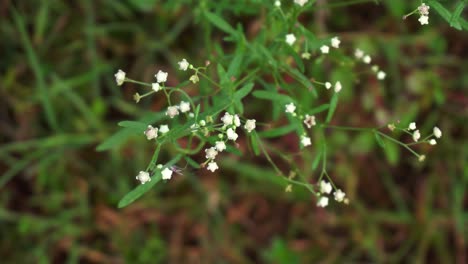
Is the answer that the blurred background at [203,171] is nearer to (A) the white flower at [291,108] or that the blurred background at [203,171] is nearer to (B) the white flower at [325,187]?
(B) the white flower at [325,187]

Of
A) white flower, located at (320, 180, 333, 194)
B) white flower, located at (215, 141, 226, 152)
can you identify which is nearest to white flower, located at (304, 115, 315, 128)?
white flower, located at (320, 180, 333, 194)

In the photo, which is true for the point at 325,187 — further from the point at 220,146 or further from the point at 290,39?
the point at 290,39

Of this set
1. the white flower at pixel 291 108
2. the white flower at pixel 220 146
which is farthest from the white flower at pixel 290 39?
the white flower at pixel 220 146

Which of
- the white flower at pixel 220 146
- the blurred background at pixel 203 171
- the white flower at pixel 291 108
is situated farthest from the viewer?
the blurred background at pixel 203 171

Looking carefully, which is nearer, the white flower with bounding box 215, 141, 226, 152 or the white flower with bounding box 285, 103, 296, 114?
the white flower with bounding box 215, 141, 226, 152

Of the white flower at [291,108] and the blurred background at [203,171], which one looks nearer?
the white flower at [291,108]

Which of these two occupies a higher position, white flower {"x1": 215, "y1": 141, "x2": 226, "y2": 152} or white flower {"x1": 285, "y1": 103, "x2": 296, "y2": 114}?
white flower {"x1": 215, "y1": 141, "x2": 226, "y2": 152}

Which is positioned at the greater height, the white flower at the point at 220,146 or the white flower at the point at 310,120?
the white flower at the point at 220,146

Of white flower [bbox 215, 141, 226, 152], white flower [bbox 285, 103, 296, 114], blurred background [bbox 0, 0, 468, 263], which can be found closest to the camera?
white flower [bbox 215, 141, 226, 152]

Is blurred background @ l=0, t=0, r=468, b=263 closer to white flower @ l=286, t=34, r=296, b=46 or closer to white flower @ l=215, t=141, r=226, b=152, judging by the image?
white flower @ l=286, t=34, r=296, b=46
